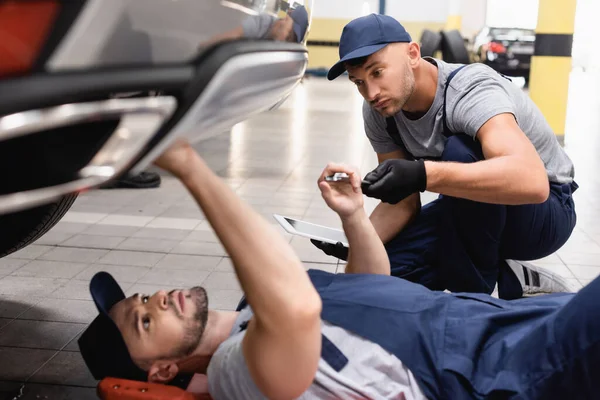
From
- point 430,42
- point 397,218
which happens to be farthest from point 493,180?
point 430,42

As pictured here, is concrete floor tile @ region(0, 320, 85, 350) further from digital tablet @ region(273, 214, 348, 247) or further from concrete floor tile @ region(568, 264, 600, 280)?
concrete floor tile @ region(568, 264, 600, 280)

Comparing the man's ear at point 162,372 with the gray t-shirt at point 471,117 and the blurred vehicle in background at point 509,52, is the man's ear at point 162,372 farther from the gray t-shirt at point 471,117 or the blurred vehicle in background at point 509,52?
the blurred vehicle in background at point 509,52

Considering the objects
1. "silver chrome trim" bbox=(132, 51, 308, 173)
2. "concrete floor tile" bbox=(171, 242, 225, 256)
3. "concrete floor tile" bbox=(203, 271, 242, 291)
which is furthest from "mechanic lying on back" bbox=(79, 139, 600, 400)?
"concrete floor tile" bbox=(171, 242, 225, 256)

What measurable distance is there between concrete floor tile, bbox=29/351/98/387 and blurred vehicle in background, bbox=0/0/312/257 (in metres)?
1.16

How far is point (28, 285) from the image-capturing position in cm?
278

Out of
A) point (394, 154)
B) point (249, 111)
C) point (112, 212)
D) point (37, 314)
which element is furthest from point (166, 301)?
point (112, 212)

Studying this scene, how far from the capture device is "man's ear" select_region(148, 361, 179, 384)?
69.6 inches

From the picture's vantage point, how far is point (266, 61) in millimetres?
1230

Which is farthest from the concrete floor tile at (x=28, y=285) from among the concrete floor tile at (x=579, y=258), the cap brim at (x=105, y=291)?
the concrete floor tile at (x=579, y=258)

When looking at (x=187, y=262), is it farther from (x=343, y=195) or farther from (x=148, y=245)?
(x=343, y=195)

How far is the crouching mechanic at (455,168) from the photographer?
2.10 metres

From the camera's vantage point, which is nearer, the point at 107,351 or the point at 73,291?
the point at 107,351

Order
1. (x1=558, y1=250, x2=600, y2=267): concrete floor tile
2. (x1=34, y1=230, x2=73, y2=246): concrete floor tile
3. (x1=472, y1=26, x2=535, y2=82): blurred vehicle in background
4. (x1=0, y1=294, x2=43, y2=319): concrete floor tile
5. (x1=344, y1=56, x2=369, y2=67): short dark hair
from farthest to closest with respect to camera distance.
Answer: (x1=472, y1=26, x2=535, y2=82): blurred vehicle in background
(x1=34, y1=230, x2=73, y2=246): concrete floor tile
(x1=558, y1=250, x2=600, y2=267): concrete floor tile
(x1=0, y1=294, x2=43, y2=319): concrete floor tile
(x1=344, y1=56, x2=369, y2=67): short dark hair

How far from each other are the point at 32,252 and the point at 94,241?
0.94ft
